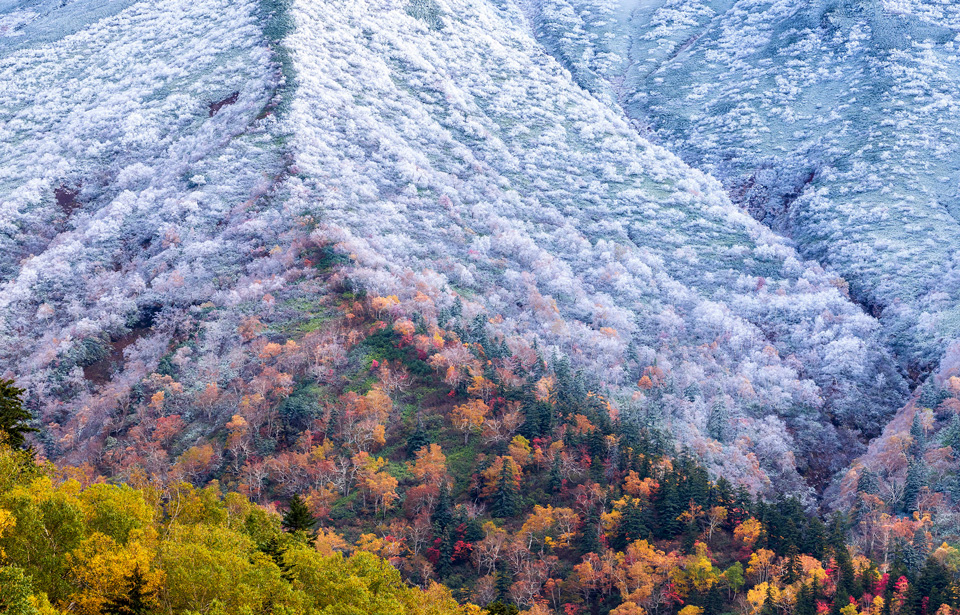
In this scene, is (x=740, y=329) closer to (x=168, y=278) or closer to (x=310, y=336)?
(x=310, y=336)

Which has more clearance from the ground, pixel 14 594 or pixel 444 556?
pixel 14 594

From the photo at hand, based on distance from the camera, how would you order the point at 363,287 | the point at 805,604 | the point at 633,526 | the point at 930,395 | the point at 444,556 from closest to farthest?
the point at 805,604 < the point at 444,556 < the point at 633,526 < the point at 363,287 < the point at 930,395

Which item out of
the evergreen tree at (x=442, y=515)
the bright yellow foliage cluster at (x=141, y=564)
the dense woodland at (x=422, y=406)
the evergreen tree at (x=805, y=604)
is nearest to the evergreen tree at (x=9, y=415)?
the dense woodland at (x=422, y=406)

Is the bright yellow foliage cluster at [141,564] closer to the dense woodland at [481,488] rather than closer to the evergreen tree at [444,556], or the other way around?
the dense woodland at [481,488]

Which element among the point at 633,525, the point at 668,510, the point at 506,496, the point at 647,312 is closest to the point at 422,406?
the point at 506,496

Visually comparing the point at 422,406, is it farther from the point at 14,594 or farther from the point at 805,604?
the point at 14,594

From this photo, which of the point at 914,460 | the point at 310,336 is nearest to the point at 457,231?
the point at 310,336

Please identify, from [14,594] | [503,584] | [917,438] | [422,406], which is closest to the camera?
[14,594]

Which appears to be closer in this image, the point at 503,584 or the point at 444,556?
the point at 503,584
